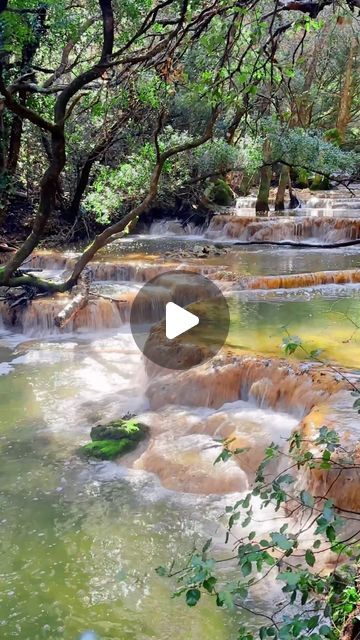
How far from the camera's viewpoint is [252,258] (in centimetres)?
1388

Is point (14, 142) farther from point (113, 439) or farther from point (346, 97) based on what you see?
point (346, 97)

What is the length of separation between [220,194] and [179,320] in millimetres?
11712

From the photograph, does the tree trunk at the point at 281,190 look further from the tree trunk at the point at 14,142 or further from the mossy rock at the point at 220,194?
the tree trunk at the point at 14,142

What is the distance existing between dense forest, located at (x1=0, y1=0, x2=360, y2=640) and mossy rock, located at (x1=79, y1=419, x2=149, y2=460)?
0.03 metres

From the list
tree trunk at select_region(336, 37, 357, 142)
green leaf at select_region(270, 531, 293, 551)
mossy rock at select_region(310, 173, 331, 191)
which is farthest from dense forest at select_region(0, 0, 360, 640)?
tree trunk at select_region(336, 37, 357, 142)

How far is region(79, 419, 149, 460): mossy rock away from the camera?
239 inches

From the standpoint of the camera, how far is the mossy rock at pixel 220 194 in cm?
1973

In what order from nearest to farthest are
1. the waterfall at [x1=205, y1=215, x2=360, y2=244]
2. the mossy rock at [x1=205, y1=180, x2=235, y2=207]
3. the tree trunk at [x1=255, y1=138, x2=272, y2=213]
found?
the waterfall at [x1=205, y1=215, x2=360, y2=244]
the tree trunk at [x1=255, y1=138, x2=272, y2=213]
the mossy rock at [x1=205, y1=180, x2=235, y2=207]

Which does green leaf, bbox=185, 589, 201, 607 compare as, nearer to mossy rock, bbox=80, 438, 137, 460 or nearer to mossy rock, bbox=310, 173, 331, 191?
mossy rock, bbox=80, 438, 137, 460

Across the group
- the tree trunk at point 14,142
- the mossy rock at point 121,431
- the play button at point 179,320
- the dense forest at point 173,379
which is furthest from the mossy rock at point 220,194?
the mossy rock at point 121,431

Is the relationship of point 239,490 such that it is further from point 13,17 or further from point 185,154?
point 185,154

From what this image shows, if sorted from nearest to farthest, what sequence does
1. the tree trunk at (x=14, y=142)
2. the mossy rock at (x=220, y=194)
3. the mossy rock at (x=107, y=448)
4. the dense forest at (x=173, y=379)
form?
1. the dense forest at (x=173, y=379)
2. the mossy rock at (x=107, y=448)
3. the tree trunk at (x=14, y=142)
4. the mossy rock at (x=220, y=194)

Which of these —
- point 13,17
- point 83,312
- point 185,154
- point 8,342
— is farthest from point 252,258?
point 13,17

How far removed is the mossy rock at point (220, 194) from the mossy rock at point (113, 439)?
14.1 meters
